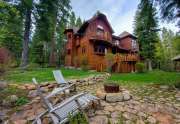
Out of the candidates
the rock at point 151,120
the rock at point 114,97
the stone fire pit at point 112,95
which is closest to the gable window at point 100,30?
the stone fire pit at point 112,95

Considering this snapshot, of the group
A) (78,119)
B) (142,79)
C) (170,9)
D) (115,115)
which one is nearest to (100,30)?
(142,79)

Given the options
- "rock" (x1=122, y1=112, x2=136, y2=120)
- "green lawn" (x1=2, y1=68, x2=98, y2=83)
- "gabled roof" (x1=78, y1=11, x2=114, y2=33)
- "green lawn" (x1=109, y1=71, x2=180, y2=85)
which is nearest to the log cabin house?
"gabled roof" (x1=78, y1=11, x2=114, y2=33)

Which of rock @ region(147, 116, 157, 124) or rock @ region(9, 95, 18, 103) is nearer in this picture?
rock @ region(147, 116, 157, 124)

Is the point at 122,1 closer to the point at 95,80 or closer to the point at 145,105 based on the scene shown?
the point at 95,80

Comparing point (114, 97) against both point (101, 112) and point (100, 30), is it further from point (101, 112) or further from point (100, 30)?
point (100, 30)

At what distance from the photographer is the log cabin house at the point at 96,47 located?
1616 cm

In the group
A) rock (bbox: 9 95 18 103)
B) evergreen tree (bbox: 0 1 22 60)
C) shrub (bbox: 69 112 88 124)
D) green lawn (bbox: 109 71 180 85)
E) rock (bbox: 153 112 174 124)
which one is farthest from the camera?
green lawn (bbox: 109 71 180 85)

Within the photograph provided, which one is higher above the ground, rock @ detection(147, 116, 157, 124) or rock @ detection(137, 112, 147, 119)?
rock @ detection(137, 112, 147, 119)

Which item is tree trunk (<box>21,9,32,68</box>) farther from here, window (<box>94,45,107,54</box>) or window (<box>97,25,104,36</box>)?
window (<box>97,25,104,36</box>)

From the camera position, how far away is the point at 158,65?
28.6 meters

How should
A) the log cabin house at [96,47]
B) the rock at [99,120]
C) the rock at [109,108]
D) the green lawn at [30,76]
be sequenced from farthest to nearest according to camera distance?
the log cabin house at [96,47], the green lawn at [30,76], the rock at [109,108], the rock at [99,120]

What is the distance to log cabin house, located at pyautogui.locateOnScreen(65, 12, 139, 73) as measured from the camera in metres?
16.2

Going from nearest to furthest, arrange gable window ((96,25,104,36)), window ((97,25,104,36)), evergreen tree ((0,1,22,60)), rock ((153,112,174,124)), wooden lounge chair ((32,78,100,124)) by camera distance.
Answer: wooden lounge chair ((32,78,100,124)) → rock ((153,112,174,124)) → evergreen tree ((0,1,22,60)) → gable window ((96,25,104,36)) → window ((97,25,104,36))

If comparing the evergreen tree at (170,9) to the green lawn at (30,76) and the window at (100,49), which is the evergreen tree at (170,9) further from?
the window at (100,49)
